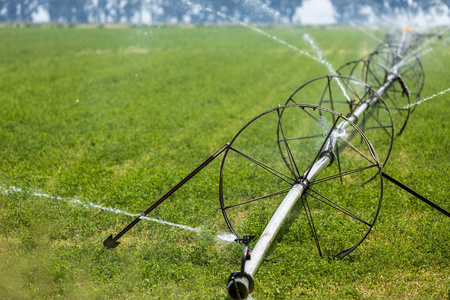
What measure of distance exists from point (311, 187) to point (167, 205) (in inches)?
85.2

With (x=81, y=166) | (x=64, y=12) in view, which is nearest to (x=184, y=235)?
(x=81, y=166)

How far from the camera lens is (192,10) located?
41.8 feet

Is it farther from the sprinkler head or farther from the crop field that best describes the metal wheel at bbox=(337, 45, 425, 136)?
the sprinkler head

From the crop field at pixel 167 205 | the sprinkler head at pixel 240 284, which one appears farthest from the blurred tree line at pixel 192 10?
the sprinkler head at pixel 240 284

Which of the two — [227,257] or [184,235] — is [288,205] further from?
[184,235]

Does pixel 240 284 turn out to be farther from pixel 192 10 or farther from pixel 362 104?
pixel 192 10

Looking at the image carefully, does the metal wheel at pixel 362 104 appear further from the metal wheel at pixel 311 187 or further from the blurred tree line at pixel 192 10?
the blurred tree line at pixel 192 10

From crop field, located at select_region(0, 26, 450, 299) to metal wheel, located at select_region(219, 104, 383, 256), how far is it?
0.05 m

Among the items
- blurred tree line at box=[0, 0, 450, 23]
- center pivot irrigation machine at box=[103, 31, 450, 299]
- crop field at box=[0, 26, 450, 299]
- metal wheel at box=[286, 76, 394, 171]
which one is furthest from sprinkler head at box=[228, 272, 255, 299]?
blurred tree line at box=[0, 0, 450, 23]

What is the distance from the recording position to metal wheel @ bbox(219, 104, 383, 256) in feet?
14.7

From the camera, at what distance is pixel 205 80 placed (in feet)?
48.0

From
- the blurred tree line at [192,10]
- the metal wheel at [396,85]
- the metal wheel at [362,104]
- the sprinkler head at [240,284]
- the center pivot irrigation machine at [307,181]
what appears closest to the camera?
the sprinkler head at [240,284]

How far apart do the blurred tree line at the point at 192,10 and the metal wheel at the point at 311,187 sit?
6.29m

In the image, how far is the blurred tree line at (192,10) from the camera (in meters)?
13.8
